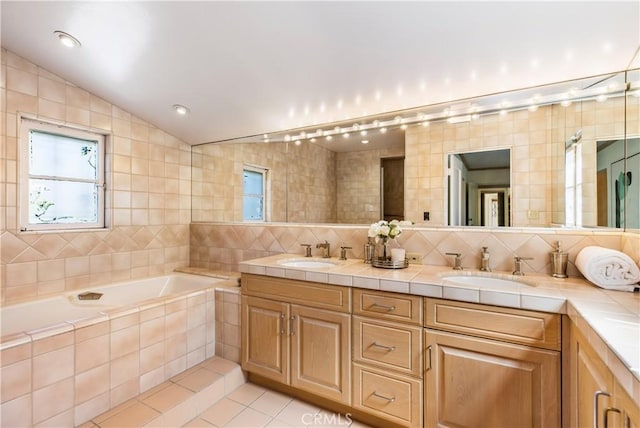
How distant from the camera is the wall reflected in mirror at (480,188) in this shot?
6.10 ft

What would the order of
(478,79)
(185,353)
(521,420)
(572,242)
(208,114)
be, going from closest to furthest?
(521,420) → (572,242) → (478,79) → (185,353) → (208,114)

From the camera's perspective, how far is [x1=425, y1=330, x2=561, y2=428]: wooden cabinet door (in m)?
1.25

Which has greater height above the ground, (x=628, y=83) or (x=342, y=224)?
(x=628, y=83)

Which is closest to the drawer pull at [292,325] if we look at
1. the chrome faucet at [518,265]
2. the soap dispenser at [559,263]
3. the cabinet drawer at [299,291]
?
the cabinet drawer at [299,291]

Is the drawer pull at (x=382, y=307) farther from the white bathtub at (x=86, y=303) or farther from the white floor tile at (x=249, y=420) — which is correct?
the white bathtub at (x=86, y=303)

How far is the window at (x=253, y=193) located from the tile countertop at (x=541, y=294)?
885 mm

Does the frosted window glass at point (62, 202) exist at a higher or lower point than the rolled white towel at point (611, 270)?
higher

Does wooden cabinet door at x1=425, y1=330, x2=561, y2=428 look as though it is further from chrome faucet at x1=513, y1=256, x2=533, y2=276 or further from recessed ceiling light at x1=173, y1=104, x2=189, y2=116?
recessed ceiling light at x1=173, y1=104, x2=189, y2=116

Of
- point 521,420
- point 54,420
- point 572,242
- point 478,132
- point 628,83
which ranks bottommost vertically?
point 54,420

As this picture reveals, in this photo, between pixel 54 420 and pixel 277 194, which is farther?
pixel 277 194

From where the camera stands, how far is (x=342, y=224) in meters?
2.43

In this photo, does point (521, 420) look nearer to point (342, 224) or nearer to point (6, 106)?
point (342, 224)

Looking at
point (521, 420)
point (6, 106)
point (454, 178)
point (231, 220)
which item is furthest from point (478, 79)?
point (6, 106)

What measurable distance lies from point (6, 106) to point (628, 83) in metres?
3.81
